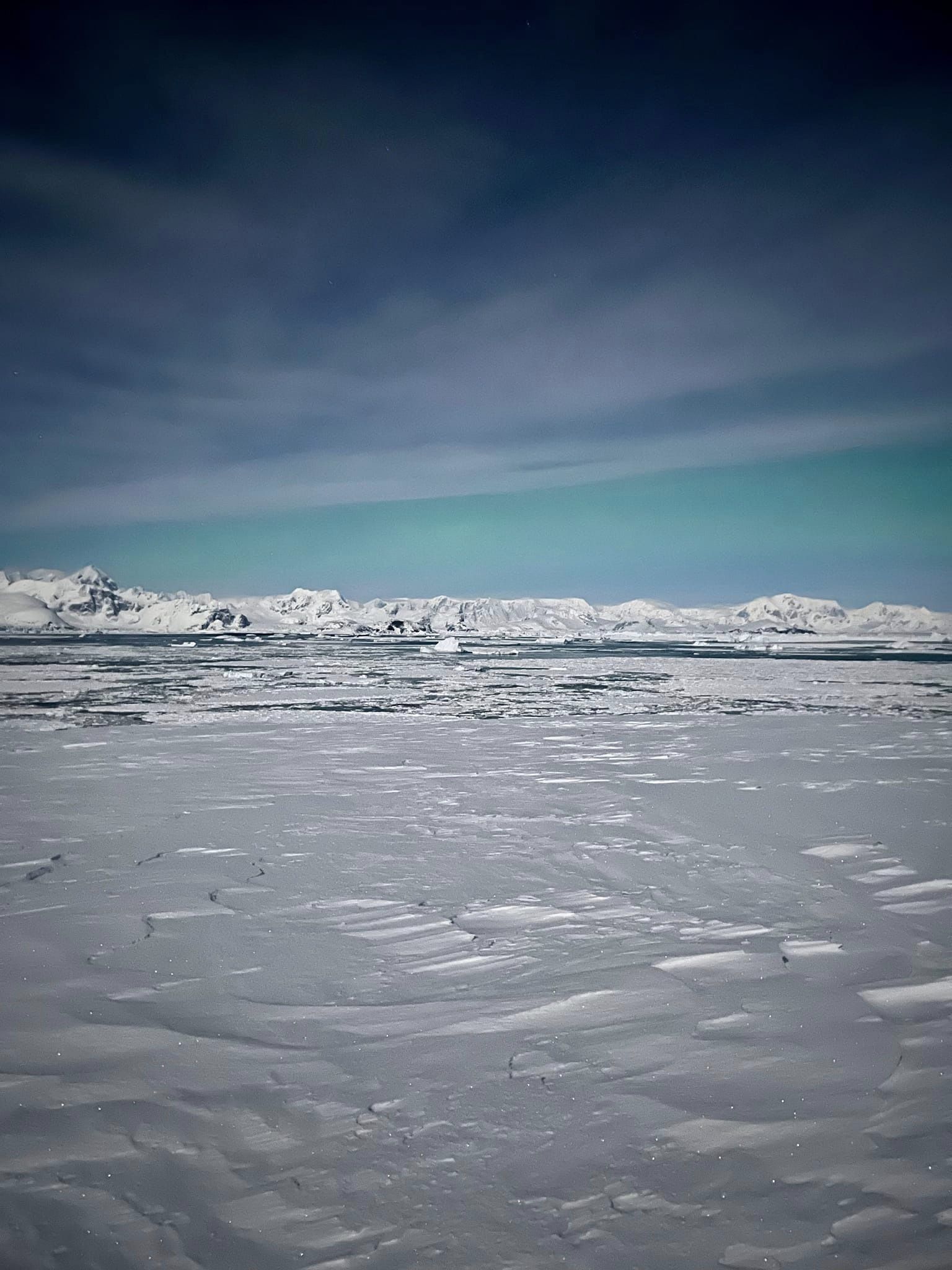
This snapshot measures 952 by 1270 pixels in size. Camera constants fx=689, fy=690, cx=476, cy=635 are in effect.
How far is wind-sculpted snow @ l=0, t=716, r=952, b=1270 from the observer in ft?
6.83

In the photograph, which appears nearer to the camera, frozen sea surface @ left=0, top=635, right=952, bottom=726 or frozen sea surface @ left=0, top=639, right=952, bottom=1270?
frozen sea surface @ left=0, top=639, right=952, bottom=1270

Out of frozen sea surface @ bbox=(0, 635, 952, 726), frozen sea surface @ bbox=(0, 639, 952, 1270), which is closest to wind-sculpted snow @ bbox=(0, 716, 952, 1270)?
frozen sea surface @ bbox=(0, 639, 952, 1270)

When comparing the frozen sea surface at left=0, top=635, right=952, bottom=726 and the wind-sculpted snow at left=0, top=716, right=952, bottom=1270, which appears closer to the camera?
the wind-sculpted snow at left=0, top=716, right=952, bottom=1270

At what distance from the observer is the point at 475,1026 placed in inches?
120

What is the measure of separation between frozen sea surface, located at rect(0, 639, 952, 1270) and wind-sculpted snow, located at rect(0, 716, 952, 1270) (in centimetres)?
1

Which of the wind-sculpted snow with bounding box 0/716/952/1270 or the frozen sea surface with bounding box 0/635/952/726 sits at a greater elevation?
the frozen sea surface with bounding box 0/635/952/726

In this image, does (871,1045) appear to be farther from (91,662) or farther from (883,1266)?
(91,662)

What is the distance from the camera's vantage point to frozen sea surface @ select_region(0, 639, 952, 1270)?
2.09m

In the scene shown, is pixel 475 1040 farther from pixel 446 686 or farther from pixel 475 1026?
pixel 446 686

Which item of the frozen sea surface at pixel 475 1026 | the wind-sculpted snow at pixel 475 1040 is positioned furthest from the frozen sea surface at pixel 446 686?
the wind-sculpted snow at pixel 475 1040

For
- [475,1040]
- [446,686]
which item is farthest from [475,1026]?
[446,686]

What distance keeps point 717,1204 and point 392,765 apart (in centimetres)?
707

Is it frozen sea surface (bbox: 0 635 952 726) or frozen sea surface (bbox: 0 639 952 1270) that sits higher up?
frozen sea surface (bbox: 0 635 952 726)

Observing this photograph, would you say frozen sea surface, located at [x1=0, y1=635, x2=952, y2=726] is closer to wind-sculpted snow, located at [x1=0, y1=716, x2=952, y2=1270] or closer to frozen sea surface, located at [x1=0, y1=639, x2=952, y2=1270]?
frozen sea surface, located at [x1=0, y1=639, x2=952, y2=1270]
